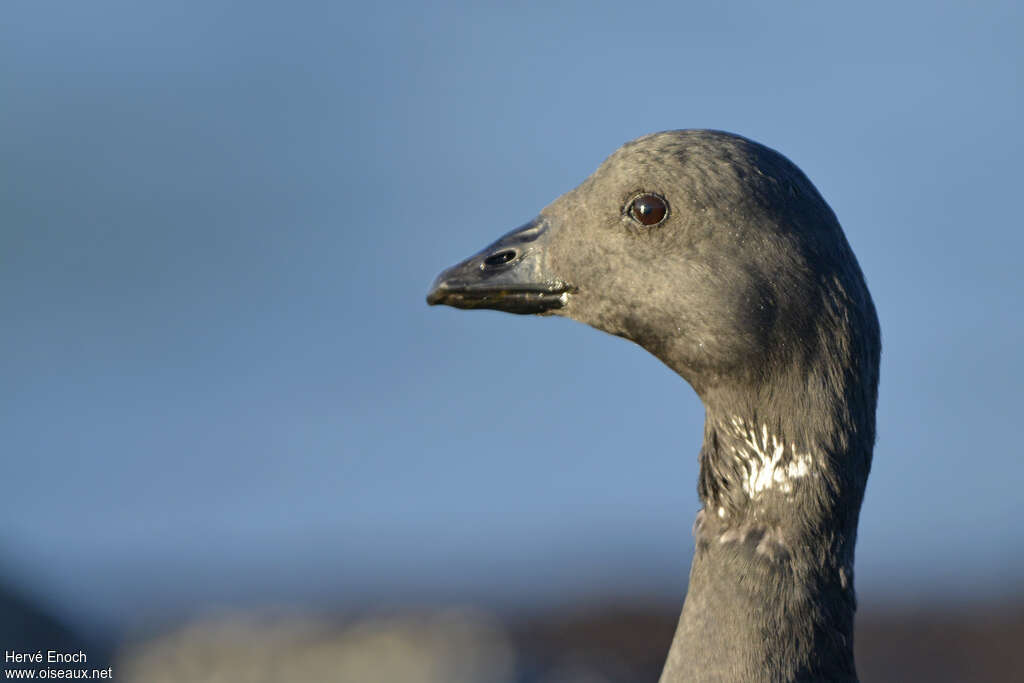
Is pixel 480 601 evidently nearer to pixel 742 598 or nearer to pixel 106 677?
pixel 106 677

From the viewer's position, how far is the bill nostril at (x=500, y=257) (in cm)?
613

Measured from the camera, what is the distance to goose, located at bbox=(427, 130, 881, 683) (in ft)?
17.3

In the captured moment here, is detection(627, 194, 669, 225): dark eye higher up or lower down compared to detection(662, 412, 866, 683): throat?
higher up

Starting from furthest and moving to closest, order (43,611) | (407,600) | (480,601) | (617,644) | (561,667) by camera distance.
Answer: (480,601) → (407,600) → (617,644) → (561,667) → (43,611)

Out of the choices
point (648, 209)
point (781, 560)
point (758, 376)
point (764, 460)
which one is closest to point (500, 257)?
point (648, 209)

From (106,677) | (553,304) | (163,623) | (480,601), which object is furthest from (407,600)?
(553,304)

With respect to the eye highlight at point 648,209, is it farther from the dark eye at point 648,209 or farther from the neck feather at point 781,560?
the neck feather at point 781,560

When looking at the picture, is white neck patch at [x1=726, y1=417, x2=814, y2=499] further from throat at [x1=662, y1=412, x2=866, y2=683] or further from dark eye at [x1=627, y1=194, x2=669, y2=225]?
dark eye at [x1=627, y1=194, x2=669, y2=225]

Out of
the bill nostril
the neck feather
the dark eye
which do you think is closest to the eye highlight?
the dark eye

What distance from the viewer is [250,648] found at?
1471 cm

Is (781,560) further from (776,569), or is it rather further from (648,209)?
(648,209)

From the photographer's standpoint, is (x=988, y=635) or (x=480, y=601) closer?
(x=988, y=635)

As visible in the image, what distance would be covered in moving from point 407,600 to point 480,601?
1723mm

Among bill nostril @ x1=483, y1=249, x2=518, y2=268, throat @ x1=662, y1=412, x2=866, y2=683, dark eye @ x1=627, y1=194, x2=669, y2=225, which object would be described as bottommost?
throat @ x1=662, y1=412, x2=866, y2=683
